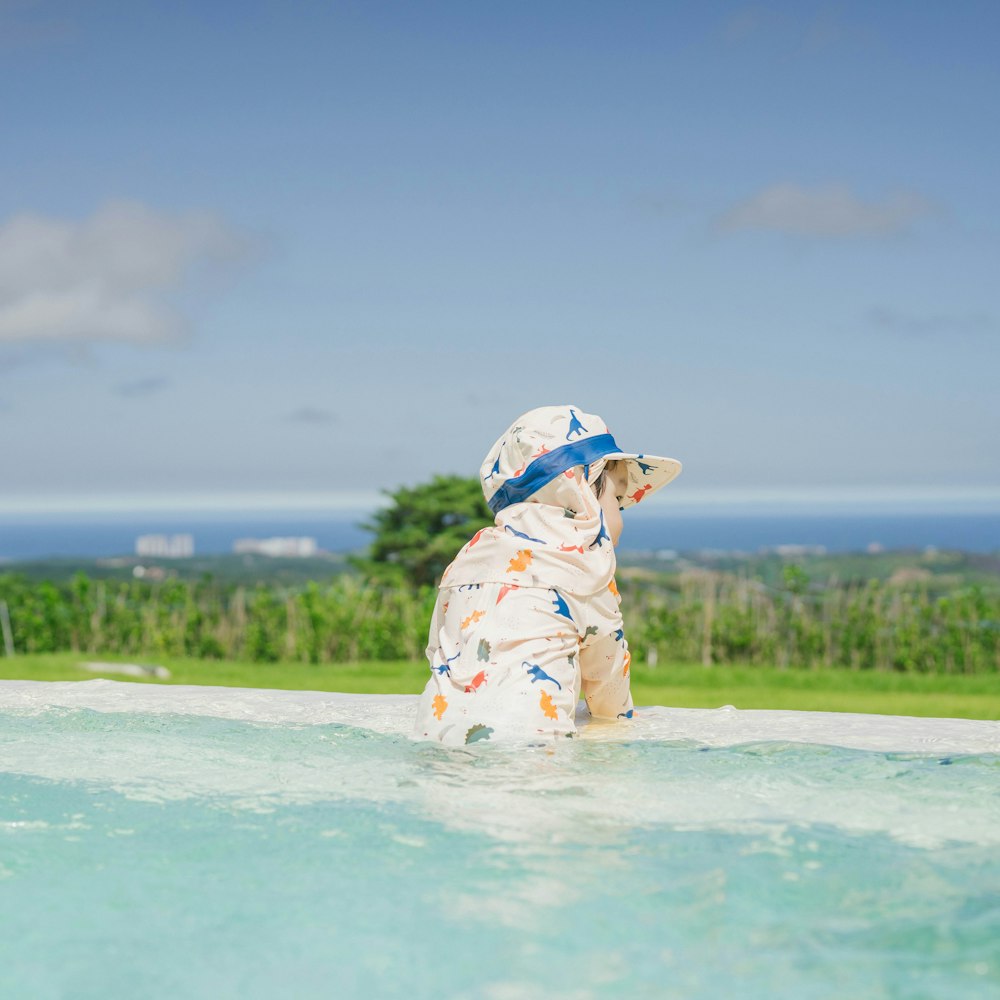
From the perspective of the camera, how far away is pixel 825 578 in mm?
12508

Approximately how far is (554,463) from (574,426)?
0.17 meters

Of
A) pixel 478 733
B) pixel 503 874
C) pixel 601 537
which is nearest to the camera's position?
pixel 503 874

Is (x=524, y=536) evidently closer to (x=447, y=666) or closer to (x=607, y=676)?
(x=447, y=666)

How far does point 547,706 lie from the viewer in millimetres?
3615

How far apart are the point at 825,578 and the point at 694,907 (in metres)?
10.7

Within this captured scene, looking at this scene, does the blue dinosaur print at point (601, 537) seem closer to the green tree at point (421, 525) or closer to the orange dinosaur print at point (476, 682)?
the orange dinosaur print at point (476, 682)

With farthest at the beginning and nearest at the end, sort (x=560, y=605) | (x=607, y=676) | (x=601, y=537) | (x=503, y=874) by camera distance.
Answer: (x=607, y=676)
(x=601, y=537)
(x=560, y=605)
(x=503, y=874)

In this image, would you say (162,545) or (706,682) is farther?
(162,545)

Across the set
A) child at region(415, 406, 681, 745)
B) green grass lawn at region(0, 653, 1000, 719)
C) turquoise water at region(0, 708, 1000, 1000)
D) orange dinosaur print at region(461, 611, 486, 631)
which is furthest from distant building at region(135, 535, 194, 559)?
turquoise water at region(0, 708, 1000, 1000)

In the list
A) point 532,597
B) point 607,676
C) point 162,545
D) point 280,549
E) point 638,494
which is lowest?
point 607,676

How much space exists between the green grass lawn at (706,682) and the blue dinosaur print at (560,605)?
4.74 metres

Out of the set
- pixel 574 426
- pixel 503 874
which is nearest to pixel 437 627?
pixel 574 426

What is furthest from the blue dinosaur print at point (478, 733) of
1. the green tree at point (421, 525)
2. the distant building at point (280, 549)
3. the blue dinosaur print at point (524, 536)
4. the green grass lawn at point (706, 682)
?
the distant building at point (280, 549)

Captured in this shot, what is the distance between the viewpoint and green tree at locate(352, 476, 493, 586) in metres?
17.9
